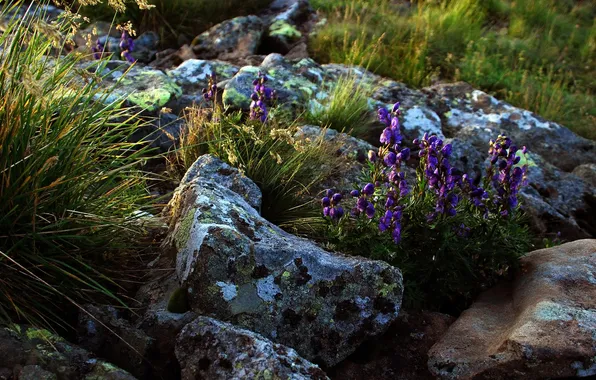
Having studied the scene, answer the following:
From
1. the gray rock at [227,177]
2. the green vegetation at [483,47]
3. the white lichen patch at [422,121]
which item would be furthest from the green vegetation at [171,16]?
the gray rock at [227,177]

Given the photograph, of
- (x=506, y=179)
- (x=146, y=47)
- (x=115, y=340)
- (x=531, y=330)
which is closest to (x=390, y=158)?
(x=506, y=179)

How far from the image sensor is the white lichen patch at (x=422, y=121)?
646 centimetres

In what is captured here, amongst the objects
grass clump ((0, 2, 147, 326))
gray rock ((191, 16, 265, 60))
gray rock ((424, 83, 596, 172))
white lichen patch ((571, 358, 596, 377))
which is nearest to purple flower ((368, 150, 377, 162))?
grass clump ((0, 2, 147, 326))

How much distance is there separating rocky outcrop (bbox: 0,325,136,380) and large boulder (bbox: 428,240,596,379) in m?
1.49

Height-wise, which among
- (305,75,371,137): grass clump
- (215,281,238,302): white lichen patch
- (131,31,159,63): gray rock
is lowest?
(131,31,159,63): gray rock

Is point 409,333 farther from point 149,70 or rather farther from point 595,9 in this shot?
point 595,9

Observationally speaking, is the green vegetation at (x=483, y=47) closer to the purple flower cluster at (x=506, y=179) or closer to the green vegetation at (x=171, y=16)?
the green vegetation at (x=171, y=16)

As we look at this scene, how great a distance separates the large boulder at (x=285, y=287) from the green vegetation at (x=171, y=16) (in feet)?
21.8

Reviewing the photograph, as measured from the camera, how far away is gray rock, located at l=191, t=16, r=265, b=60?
→ 328 inches

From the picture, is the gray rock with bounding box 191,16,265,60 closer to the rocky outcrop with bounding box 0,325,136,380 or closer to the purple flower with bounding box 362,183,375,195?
the purple flower with bounding box 362,183,375,195

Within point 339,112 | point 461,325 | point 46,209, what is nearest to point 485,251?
point 461,325

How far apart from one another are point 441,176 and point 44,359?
2313mm

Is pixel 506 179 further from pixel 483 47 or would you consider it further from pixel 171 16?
pixel 171 16

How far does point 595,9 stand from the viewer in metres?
12.8
